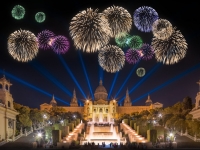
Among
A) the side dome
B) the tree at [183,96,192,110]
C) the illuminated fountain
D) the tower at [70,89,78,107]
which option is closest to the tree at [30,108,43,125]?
the illuminated fountain

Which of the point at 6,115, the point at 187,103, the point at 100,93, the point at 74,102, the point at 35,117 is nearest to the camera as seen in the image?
the point at 6,115

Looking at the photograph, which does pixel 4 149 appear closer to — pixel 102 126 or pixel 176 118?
pixel 176 118

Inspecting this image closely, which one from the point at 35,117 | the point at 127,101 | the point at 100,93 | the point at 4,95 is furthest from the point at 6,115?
the point at 127,101

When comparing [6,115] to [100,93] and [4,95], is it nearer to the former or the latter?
[4,95]

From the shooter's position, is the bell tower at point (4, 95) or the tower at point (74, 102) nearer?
the bell tower at point (4, 95)

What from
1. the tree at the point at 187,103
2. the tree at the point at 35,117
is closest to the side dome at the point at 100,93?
the tree at the point at 35,117

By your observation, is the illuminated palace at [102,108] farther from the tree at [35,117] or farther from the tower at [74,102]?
the tree at [35,117]

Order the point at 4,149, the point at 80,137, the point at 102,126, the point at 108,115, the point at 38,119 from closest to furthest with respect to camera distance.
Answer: the point at 4,149 < the point at 80,137 < the point at 38,119 < the point at 102,126 < the point at 108,115

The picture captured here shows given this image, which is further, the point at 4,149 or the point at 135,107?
the point at 135,107

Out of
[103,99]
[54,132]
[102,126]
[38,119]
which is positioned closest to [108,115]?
[103,99]
